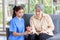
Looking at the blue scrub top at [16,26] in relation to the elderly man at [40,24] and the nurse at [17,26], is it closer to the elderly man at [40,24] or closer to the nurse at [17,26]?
the nurse at [17,26]

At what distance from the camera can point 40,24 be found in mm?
3410

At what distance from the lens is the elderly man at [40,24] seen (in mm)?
3248

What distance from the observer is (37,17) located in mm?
3428

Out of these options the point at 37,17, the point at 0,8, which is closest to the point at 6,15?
the point at 0,8

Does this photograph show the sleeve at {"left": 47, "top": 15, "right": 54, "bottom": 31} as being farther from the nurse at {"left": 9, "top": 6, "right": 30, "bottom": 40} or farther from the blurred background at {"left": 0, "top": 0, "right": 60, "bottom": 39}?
the blurred background at {"left": 0, "top": 0, "right": 60, "bottom": 39}

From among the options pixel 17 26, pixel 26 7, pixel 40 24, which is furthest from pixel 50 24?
pixel 26 7

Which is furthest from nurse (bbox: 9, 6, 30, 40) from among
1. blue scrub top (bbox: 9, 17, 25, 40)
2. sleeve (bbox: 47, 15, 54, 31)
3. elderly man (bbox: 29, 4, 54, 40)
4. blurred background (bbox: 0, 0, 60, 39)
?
blurred background (bbox: 0, 0, 60, 39)

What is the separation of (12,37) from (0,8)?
210 centimetres

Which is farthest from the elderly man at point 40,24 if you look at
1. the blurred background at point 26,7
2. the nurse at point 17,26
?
the blurred background at point 26,7

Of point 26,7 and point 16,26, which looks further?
point 26,7

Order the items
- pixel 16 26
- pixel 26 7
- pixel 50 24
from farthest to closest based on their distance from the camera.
→ 1. pixel 26 7
2. pixel 50 24
3. pixel 16 26

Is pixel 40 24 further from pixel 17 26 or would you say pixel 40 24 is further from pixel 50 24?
pixel 17 26

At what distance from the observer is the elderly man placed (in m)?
3.25

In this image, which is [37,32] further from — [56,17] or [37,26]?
[56,17]
